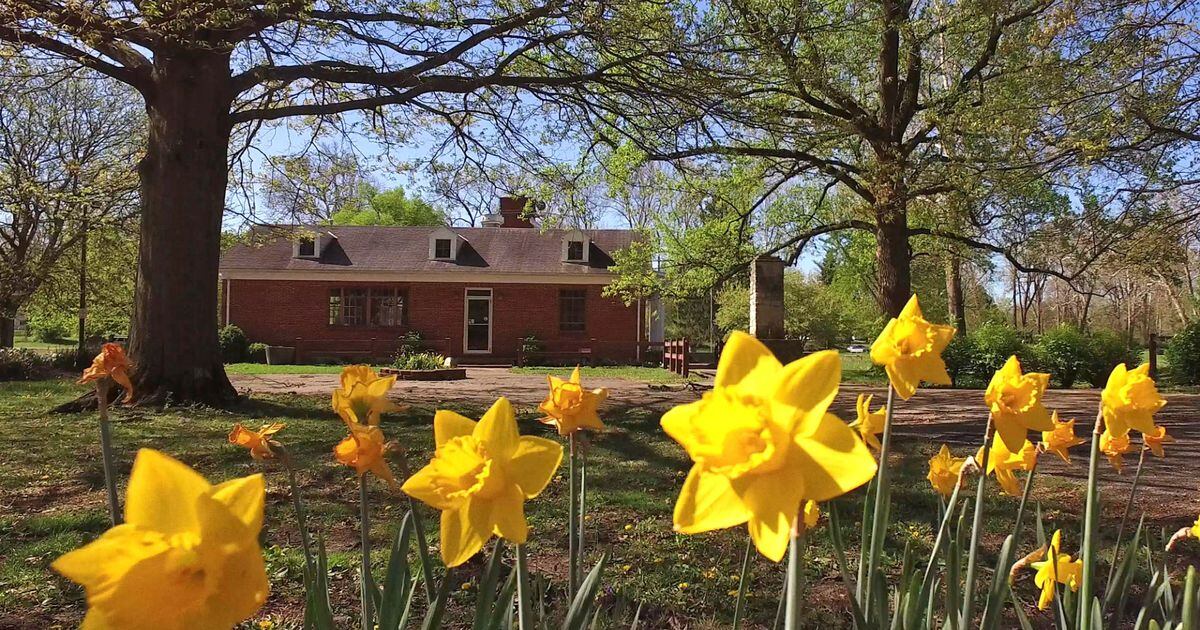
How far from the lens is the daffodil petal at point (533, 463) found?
39.5 inches

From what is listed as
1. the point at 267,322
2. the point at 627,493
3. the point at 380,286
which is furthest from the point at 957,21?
the point at 267,322

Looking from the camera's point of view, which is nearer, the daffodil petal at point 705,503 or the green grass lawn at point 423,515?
the daffodil petal at point 705,503

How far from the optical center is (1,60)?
8.36m

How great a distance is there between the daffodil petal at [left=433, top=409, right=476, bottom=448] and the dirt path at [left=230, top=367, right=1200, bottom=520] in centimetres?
397

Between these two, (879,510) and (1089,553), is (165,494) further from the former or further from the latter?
(1089,553)

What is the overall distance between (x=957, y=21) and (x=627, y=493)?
36.3 feet

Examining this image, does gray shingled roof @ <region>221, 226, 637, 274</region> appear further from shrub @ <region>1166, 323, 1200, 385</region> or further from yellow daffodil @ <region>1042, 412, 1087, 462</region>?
yellow daffodil @ <region>1042, 412, 1087, 462</region>

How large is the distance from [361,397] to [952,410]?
9753 mm

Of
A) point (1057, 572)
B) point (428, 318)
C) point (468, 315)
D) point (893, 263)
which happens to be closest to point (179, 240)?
point (1057, 572)

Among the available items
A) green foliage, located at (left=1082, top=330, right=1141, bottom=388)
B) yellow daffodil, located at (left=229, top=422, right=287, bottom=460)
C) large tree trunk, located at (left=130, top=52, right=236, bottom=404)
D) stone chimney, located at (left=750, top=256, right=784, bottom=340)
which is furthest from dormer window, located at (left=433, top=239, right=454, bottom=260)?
yellow daffodil, located at (left=229, top=422, right=287, bottom=460)

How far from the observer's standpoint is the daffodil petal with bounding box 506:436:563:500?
1003 millimetres

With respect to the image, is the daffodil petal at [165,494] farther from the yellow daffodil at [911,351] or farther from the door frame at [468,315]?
the door frame at [468,315]

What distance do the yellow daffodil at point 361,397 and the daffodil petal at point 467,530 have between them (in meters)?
0.42

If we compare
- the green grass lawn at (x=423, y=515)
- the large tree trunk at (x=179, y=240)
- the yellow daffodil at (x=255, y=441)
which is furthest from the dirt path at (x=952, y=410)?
the yellow daffodil at (x=255, y=441)
